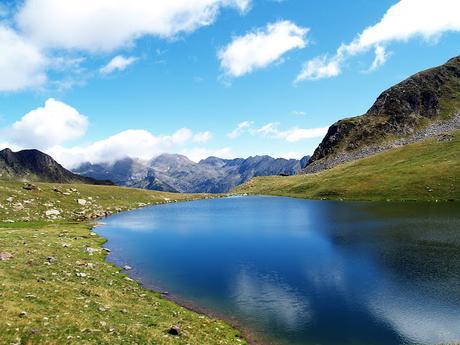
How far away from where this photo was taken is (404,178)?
5679 inches

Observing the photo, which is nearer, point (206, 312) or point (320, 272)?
point (206, 312)

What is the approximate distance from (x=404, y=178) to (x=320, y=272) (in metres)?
107

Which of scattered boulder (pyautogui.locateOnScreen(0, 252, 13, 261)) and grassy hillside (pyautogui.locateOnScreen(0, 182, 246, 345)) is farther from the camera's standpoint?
scattered boulder (pyautogui.locateOnScreen(0, 252, 13, 261))

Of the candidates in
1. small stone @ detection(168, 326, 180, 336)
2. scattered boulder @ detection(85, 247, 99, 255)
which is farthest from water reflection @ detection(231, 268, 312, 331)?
scattered boulder @ detection(85, 247, 99, 255)

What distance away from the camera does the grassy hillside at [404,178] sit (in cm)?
12862

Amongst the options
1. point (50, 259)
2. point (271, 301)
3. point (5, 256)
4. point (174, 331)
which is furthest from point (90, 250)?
point (174, 331)

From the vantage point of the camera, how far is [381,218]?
96188mm

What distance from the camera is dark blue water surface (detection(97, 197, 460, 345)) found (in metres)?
34.6

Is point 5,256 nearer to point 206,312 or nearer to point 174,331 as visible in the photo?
point 206,312

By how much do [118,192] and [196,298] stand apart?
142 m

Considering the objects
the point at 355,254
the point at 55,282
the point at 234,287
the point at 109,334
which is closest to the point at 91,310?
the point at 109,334

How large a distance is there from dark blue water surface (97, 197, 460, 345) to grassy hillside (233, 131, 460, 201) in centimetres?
2623

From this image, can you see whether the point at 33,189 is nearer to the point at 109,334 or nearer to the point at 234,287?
the point at 234,287

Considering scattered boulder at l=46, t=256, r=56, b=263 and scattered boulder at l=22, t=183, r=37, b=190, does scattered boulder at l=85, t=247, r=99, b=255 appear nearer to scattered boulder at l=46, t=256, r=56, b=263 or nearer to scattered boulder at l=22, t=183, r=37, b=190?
scattered boulder at l=46, t=256, r=56, b=263
